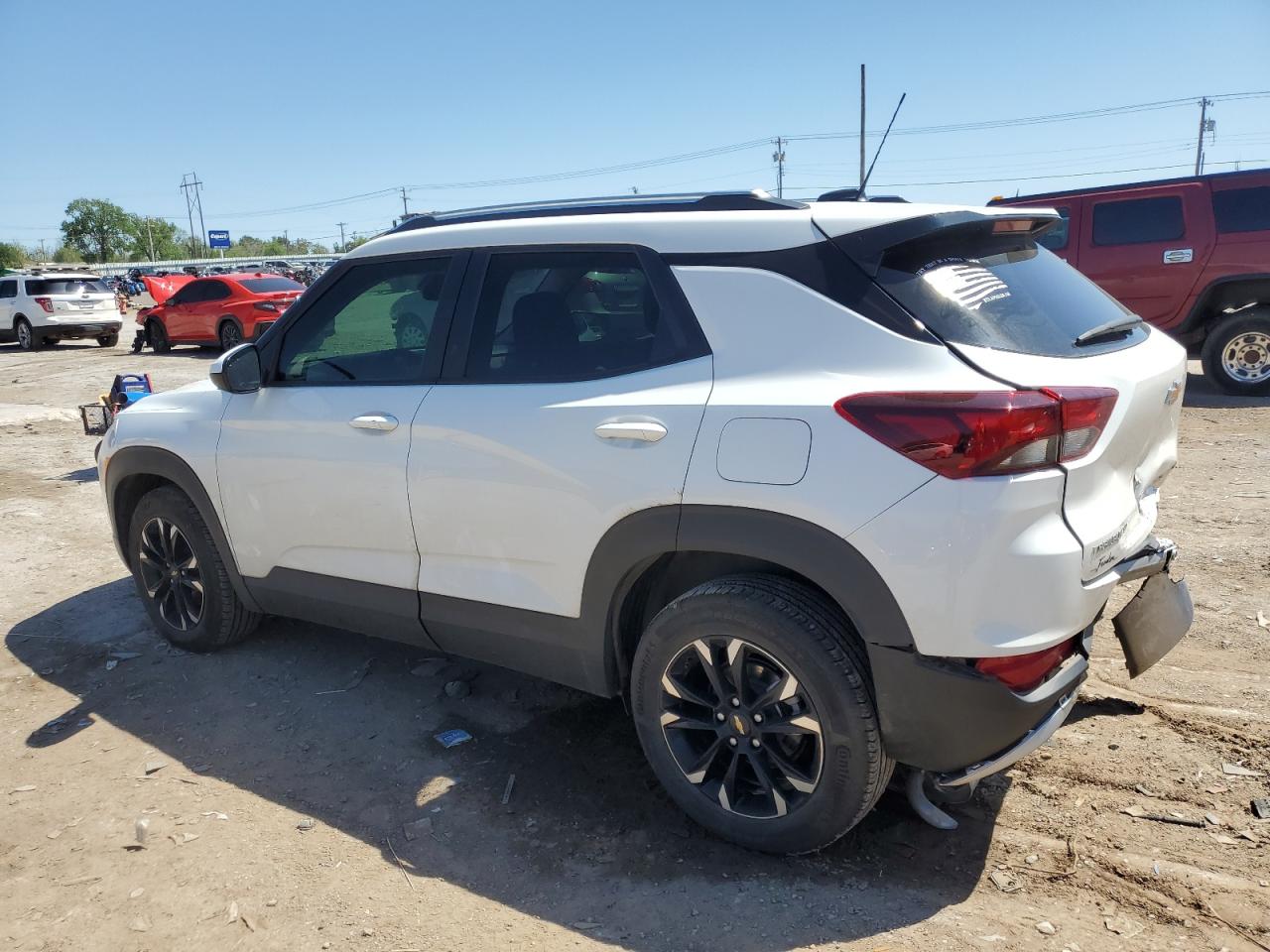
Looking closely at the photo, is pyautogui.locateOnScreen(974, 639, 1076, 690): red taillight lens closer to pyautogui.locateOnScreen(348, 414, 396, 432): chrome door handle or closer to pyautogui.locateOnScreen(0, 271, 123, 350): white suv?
pyautogui.locateOnScreen(348, 414, 396, 432): chrome door handle

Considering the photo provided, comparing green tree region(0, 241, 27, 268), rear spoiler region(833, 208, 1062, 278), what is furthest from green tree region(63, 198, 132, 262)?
rear spoiler region(833, 208, 1062, 278)

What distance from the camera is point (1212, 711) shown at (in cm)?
348

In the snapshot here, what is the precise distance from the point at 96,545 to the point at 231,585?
8.48 feet

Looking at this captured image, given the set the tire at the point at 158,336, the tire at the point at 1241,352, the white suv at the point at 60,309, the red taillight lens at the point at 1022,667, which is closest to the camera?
the red taillight lens at the point at 1022,667

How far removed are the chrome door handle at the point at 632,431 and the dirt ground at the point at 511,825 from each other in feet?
4.18

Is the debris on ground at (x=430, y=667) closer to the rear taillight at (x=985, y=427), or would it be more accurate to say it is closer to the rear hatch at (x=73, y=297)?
the rear taillight at (x=985, y=427)

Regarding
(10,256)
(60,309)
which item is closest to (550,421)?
(60,309)

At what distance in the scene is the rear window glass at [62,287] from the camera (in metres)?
21.5

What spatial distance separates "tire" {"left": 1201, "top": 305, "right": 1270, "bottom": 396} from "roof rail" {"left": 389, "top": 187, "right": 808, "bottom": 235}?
867 centimetres

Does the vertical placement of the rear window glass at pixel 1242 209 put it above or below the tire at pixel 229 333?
above

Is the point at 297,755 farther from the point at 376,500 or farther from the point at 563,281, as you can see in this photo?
the point at 563,281

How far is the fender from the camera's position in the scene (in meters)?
4.08

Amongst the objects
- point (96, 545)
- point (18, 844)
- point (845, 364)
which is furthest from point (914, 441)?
point (96, 545)

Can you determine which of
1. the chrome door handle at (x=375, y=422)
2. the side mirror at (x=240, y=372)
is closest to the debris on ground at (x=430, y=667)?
the chrome door handle at (x=375, y=422)
